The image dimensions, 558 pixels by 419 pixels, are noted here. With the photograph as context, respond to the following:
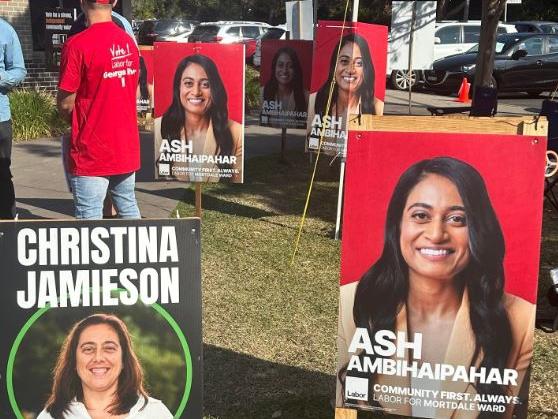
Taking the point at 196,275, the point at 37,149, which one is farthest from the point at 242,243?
the point at 37,149

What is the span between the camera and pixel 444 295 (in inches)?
133

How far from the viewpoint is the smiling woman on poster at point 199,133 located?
7559 mm

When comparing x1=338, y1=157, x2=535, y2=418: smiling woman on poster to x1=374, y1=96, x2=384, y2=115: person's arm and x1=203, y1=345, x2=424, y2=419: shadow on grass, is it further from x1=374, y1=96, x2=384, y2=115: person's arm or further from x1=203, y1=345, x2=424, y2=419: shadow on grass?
x1=374, y1=96, x2=384, y2=115: person's arm

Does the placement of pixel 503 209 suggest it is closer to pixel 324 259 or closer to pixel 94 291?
pixel 94 291

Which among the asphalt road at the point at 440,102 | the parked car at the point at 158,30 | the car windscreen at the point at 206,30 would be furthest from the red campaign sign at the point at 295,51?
the parked car at the point at 158,30

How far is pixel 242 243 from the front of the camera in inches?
285

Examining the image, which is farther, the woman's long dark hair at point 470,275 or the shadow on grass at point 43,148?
the shadow on grass at point 43,148

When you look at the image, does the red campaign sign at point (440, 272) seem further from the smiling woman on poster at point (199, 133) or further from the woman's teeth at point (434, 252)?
the smiling woman on poster at point (199, 133)

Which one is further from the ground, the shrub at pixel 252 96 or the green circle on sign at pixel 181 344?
the shrub at pixel 252 96

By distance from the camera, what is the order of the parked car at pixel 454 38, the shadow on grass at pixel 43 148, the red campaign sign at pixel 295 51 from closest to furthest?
the red campaign sign at pixel 295 51 < the shadow on grass at pixel 43 148 < the parked car at pixel 454 38

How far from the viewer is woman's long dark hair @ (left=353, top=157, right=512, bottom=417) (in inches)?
130

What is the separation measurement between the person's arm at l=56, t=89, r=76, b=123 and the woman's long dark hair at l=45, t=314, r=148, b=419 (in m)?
2.22

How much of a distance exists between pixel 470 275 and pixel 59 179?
7.47 m

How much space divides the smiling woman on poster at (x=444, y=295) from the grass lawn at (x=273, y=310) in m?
0.89
